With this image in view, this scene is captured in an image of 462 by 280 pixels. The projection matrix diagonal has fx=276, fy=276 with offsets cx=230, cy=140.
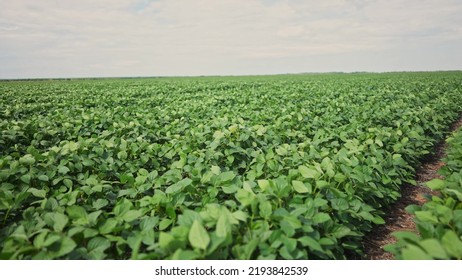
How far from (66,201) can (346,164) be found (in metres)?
2.78

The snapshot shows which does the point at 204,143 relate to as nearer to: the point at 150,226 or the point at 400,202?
the point at 150,226

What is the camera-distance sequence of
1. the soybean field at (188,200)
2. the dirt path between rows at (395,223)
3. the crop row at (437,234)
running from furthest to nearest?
1. the dirt path between rows at (395,223)
2. the soybean field at (188,200)
3. the crop row at (437,234)

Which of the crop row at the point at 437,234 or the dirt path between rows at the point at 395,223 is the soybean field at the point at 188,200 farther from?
the crop row at the point at 437,234

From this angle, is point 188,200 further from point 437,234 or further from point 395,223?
point 395,223

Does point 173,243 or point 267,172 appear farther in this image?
point 267,172

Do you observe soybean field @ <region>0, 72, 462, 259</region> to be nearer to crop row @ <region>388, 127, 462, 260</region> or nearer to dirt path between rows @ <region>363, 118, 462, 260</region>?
dirt path between rows @ <region>363, 118, 462, 260</region>

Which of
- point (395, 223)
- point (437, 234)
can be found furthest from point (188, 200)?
point (395, 223)

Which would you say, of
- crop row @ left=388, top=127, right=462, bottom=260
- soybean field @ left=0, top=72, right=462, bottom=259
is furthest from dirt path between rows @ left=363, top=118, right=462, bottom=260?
crop row @ left=388, top=127, right=462, bottom=260

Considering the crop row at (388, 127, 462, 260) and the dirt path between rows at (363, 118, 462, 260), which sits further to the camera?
the dirt path between rows at (363, 118, 462, 260)

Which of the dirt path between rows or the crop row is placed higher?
the crop row

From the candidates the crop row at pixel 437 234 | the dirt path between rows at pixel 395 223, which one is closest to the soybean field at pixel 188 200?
the dirt path between rows at pixel 395 223

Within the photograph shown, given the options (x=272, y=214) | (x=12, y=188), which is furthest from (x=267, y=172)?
(x=12, y=188)

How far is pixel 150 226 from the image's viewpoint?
6.48 feet
